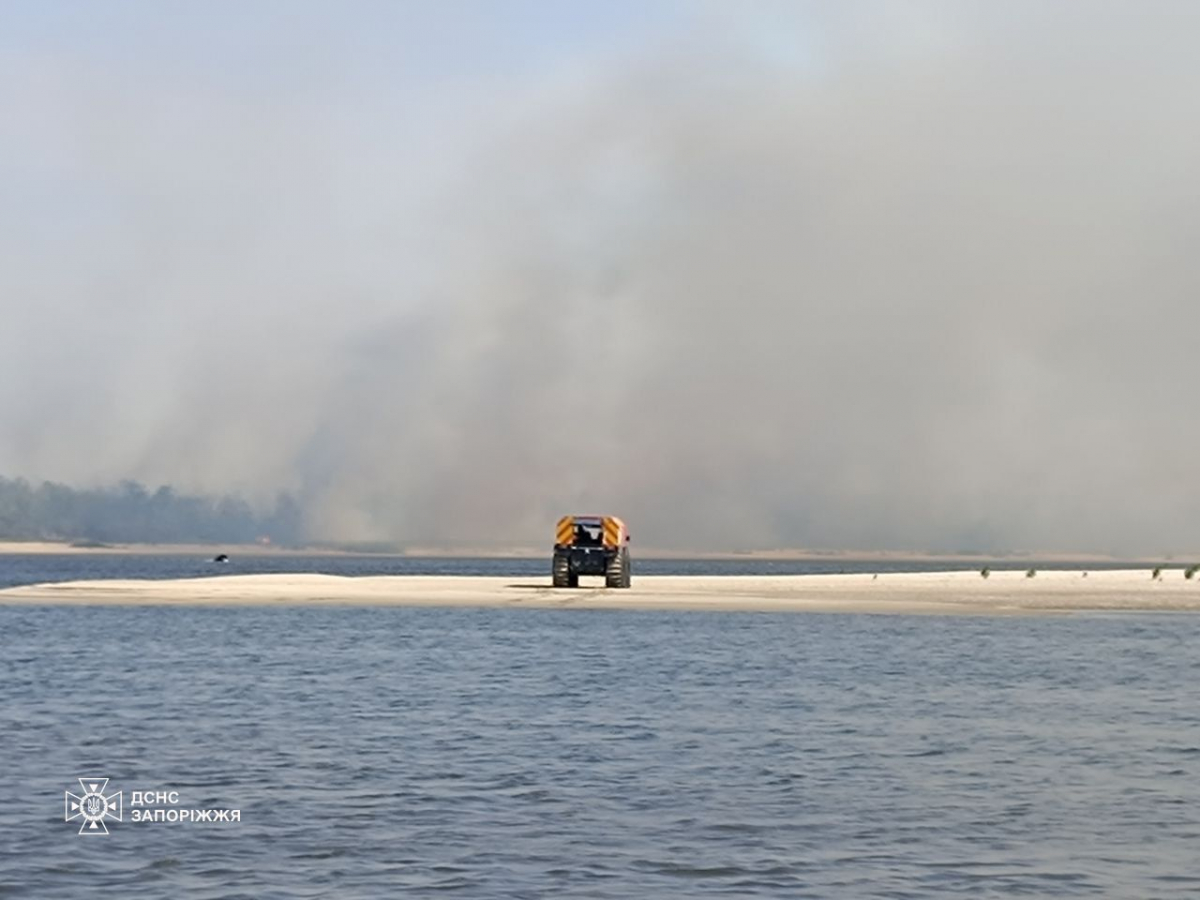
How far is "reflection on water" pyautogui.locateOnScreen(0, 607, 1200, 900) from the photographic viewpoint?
17.4 m

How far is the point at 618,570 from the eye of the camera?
8244 centimetres

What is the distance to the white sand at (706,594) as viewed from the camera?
2840 inches

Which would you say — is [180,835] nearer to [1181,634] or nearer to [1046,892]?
[1046,892]

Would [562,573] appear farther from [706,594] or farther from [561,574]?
[706,594]

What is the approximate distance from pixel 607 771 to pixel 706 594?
2243 inches

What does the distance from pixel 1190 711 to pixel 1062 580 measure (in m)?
58.1

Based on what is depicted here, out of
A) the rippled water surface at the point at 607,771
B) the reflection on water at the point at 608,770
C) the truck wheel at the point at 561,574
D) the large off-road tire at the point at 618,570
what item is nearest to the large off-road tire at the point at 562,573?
the truck wheel at the point at 561,574

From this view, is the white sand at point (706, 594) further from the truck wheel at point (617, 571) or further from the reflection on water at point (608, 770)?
the reflection on water at point (608, 770)

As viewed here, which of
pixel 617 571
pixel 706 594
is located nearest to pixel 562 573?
pixel 617 571

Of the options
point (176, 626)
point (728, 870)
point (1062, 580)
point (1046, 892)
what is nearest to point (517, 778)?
point (728, 870)

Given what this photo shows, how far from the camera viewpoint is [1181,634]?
5716cm

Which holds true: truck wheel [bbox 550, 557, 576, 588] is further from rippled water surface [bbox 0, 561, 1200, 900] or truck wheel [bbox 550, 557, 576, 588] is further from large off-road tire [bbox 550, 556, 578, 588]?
rippled water surface [bbox 0, 561, 1200, 900]

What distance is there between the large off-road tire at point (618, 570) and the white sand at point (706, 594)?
39.5 inches

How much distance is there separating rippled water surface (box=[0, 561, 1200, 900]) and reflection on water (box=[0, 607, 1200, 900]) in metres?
0.08
